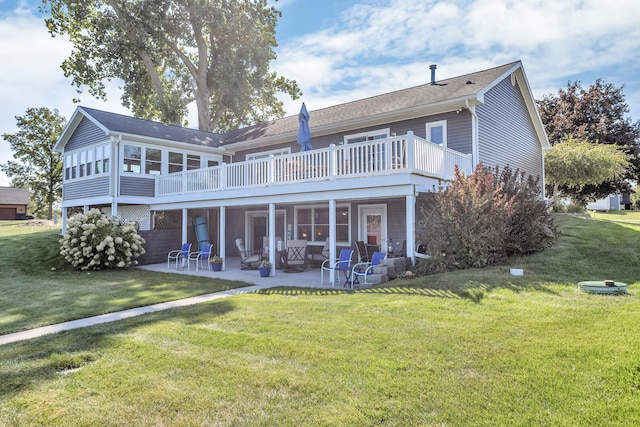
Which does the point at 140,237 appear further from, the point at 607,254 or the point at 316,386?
the point at 607,254

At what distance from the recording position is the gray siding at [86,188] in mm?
15688

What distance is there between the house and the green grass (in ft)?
8.59

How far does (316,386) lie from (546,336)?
105 inches

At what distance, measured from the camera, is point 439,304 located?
574 centimetres

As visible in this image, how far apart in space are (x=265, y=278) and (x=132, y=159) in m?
8.95

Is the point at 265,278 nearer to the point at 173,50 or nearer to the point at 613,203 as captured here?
the point at 173,50

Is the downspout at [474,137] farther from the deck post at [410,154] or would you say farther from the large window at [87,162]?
the large window at [87,162]

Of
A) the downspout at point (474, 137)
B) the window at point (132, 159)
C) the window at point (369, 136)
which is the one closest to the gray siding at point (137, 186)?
the window at point (132, 159)

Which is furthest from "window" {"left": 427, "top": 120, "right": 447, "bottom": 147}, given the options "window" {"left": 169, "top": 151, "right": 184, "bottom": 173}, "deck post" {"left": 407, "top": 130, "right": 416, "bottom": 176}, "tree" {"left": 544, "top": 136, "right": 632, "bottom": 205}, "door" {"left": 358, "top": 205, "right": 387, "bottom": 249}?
"tree" {"left": 544, "top": 136, "right": 632, "bottom": 205}

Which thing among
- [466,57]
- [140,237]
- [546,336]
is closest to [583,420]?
[546,336]

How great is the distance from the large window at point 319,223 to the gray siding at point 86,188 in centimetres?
806

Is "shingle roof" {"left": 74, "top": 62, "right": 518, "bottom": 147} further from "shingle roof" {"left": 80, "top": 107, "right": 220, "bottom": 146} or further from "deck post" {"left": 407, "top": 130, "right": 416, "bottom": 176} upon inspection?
"deck post" {"left": 407, "top": 130, "right": 416, "bottom": 176}

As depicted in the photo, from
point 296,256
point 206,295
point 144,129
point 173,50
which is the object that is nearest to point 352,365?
point 206,295

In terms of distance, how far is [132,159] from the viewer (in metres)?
15.8
